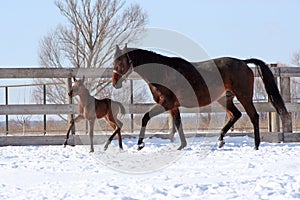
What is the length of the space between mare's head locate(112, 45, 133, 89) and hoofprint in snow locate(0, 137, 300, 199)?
95cm

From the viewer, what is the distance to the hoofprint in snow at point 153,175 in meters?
3.35

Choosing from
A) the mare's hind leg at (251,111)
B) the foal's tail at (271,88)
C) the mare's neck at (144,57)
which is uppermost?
the mare's neck at (144,57)

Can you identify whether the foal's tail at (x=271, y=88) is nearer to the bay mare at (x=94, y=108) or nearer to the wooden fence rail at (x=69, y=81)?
the wooden fence rail at (x=69, y=81)

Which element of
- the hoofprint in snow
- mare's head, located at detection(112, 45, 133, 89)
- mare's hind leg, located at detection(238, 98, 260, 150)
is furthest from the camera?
mare's hind leg, located at detection(238, 98, 260, 150)

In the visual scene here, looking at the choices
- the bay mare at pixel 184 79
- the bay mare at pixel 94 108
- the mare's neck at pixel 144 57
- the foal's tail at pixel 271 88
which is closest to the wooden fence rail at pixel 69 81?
the bay mare at pixel 94 108

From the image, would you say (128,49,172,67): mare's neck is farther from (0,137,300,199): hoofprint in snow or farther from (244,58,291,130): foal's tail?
(244,58,291,130): foal's tail

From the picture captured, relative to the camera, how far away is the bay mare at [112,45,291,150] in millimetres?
6445

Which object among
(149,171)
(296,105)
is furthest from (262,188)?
(296,105)

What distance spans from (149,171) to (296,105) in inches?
180

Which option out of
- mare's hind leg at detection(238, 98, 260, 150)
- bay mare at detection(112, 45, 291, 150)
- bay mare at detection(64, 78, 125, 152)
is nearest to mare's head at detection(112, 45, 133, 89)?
bay mare at detection(112, 45, 291, 150)

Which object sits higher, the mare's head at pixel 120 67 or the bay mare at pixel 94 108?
the mare's head at pixel 120 67

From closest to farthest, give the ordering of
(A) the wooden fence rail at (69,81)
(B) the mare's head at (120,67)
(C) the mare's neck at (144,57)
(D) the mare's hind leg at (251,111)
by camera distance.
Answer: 1. (B) the mare's head at (120,67)
2. (C) the mare's neck at (144,57)
3. (D) the mare's hind leg at (251,111)
4. (A) the wooden fence rail at (69,81)

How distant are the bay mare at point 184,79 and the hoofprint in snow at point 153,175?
649mm

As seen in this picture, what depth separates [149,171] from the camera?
449 centimetres
